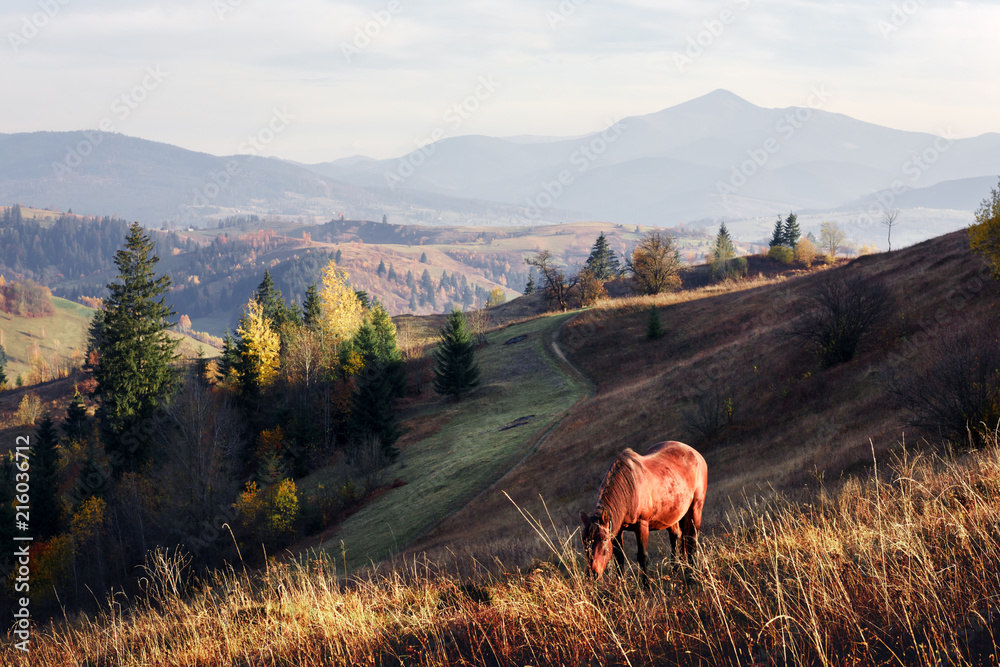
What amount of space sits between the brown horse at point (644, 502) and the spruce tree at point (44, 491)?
6377 cm

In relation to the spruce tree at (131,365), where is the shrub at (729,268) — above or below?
above

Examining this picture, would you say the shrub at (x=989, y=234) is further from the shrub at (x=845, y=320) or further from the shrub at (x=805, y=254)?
the shrub at (x=805, y=254)

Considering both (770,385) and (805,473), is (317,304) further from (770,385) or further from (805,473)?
(805,473)

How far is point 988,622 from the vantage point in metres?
4.65

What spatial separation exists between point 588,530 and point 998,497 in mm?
5017

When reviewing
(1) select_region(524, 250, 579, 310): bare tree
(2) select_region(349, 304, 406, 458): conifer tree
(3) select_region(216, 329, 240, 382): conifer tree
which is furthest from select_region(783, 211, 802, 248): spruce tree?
(3) select_region(216, 329, 240, 382): conifer tree

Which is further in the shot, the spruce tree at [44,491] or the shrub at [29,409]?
the shrub at [29,409]

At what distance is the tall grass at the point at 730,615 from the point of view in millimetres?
4754

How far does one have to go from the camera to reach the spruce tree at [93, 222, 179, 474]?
51.8m

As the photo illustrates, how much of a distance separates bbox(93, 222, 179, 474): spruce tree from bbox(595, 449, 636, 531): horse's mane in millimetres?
54388

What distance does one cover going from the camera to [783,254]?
113062mm

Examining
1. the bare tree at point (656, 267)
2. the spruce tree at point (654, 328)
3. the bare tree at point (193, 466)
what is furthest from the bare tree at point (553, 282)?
the bare tree at point (193, 466)

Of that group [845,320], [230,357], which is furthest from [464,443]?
[230,357]

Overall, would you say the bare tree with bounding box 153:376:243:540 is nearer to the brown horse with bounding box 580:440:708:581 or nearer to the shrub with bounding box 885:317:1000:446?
the brown horse with bounding box 580:440:708:581
